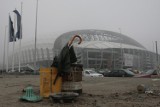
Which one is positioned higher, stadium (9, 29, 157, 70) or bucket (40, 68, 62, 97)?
stadium (9, 29, 157, 70)

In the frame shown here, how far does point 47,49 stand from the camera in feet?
229

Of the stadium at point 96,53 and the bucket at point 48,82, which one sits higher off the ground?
the stadium at point 96,53

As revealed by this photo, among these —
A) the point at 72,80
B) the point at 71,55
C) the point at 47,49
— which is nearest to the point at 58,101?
the point at 72,80

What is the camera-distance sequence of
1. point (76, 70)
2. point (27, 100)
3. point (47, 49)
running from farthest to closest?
point (47, 49) < point (76, 70) < point (27, 100)

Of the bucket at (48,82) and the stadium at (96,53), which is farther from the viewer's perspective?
the stadium at (96,53)

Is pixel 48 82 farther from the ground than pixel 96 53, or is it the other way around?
pixel 96 53

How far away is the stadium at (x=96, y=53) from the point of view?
69000 mm

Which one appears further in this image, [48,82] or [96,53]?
[96,53]

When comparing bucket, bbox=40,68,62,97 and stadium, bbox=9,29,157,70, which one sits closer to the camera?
bucket, bbox=40,68,62,97

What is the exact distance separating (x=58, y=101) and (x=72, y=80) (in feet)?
6.17

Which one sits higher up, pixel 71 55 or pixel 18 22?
pixel 18 22

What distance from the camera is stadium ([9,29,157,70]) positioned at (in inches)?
2717

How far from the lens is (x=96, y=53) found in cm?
6944

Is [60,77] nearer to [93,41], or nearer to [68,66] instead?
[68,66]
